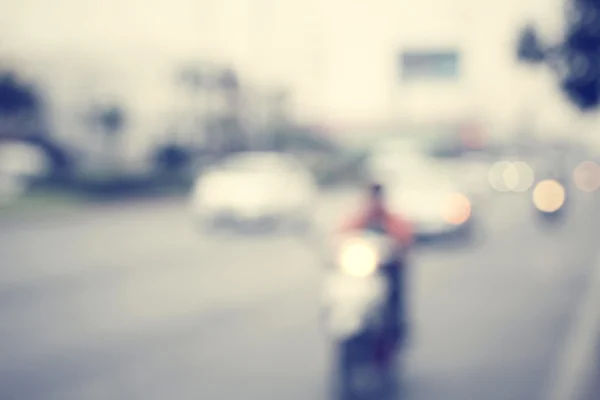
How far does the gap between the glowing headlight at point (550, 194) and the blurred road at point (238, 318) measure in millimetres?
3332

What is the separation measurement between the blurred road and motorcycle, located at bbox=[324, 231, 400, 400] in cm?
42

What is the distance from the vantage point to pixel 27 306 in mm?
9055

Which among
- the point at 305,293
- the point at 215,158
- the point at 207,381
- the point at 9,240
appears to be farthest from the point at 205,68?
the point at 207,381

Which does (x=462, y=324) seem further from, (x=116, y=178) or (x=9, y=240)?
(x=116, y=178)

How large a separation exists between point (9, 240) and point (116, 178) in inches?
330

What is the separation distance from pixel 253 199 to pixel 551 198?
6622 mm

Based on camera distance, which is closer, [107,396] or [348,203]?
[107,396]

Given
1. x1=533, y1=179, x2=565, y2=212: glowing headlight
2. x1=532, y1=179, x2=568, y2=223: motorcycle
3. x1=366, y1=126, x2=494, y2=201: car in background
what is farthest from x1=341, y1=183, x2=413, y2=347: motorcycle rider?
x1=366, y1=126, x2=494, y2=201: car in background

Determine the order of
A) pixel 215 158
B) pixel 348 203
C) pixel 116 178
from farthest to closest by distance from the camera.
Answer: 1. pixel 215 158
2. pixel 348 203
3. pixel 116 178

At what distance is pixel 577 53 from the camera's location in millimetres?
5148

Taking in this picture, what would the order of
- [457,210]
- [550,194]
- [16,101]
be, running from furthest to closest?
[16,101] < [550,194] < [457,210]

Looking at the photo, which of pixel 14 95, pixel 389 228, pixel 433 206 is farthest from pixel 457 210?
pixel 14 95

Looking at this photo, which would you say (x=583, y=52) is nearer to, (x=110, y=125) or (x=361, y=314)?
(x=361, y=314)

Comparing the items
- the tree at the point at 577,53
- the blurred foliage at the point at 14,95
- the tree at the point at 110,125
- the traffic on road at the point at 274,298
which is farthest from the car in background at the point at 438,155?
the tree at the point at 577,53
